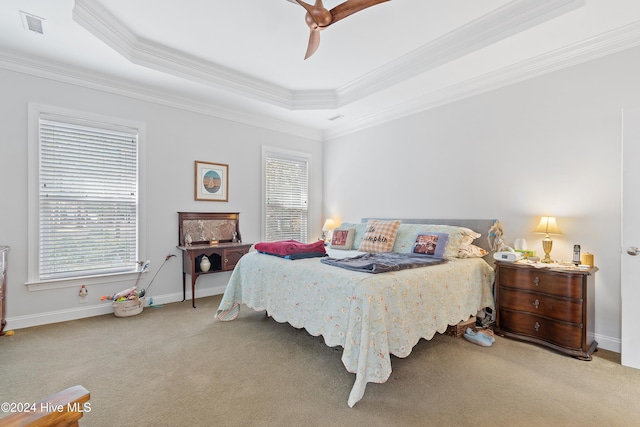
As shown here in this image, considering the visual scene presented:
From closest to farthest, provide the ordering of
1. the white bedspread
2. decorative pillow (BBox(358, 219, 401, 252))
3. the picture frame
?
the white bedspread
decorative pillow (BBox(358, 219, 401, 252))
the picture frame

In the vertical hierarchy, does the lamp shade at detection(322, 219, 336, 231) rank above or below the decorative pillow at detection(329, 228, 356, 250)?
above

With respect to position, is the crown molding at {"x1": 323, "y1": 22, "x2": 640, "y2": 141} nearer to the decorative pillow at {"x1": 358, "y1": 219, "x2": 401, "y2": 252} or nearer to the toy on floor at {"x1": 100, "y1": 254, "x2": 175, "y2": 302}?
the decorative pillow at {"x1": 358, "y1": 219, "x2": 401, "y2": 252}

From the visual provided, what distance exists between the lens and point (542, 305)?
278 centimetres

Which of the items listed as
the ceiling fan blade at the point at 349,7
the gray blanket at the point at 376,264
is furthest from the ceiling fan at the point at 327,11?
the gray blanket at the point at 376,264

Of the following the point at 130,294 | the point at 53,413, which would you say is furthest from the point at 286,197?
the point at 53,413

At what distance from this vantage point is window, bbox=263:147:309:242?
17.0 ft

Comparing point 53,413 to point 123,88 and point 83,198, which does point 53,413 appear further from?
point 123,88

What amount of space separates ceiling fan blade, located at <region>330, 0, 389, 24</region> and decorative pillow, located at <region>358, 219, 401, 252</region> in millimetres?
2309

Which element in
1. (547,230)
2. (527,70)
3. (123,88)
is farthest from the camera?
(123,88)

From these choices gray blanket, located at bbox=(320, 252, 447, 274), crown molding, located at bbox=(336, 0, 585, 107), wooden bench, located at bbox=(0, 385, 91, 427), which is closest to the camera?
wooden bench, located at bbox=(0, 385, 91, 427)

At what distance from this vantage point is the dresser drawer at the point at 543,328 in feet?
8.45

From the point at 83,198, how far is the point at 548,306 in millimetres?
4939

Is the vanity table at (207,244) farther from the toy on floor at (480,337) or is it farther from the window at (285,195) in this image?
the toy on floor at (480,337)

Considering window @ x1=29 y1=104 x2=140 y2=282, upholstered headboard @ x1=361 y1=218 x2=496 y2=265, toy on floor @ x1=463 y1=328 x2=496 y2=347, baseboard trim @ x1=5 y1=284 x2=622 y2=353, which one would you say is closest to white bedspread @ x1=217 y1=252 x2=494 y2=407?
toy on floor @ x1=463 y1=328 x2=496 y2=347
